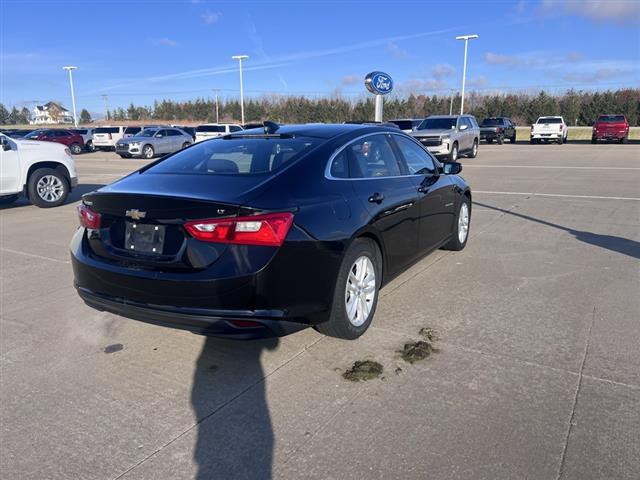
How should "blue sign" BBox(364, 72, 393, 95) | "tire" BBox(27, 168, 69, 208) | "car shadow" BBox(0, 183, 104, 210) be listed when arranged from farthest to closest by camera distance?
"blue sign" BBox(364, 72, 393, 95), "car shadow" BBox(0, 183, 104, 210), "tire" BBox(27, 168, 69, 208)

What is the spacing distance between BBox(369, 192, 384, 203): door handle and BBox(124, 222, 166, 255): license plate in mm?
1656

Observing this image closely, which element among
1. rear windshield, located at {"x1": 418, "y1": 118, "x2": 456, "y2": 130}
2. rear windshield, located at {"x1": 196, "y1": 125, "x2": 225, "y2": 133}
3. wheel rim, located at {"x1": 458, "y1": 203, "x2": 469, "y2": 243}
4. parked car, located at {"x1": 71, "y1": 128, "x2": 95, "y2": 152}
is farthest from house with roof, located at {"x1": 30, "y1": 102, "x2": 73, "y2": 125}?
wheel rim, located at {"x1": 458, "y1": 203, "x2": 469, "y2": 243}

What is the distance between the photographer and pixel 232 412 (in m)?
3.11

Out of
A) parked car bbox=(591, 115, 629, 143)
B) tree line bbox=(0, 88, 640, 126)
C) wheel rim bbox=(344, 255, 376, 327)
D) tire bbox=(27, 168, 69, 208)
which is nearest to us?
wheel rim bbox=(344, 255, 376, 327)

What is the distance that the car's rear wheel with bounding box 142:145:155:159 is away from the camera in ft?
90.1

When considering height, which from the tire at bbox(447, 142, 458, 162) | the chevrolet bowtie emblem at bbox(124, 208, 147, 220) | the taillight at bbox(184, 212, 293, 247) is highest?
the chevrolet bowtie emblem at bbox(124, 208, 147, 220)

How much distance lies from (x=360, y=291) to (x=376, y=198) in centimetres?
77

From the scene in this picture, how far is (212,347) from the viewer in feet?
13.1

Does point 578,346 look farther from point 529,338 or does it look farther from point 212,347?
point 212,347

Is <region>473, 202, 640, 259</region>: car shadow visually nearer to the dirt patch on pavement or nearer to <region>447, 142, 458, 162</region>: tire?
the dirt patch on pavement

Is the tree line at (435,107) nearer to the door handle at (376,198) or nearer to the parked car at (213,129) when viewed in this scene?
the parked car at (213,129)

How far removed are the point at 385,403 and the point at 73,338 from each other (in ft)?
8.58

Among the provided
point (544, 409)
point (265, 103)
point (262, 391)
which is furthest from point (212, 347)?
point (265, 103)

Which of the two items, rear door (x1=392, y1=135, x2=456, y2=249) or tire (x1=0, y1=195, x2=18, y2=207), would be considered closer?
rear door (x1=392, y1=135, x2=456, y2=249)
